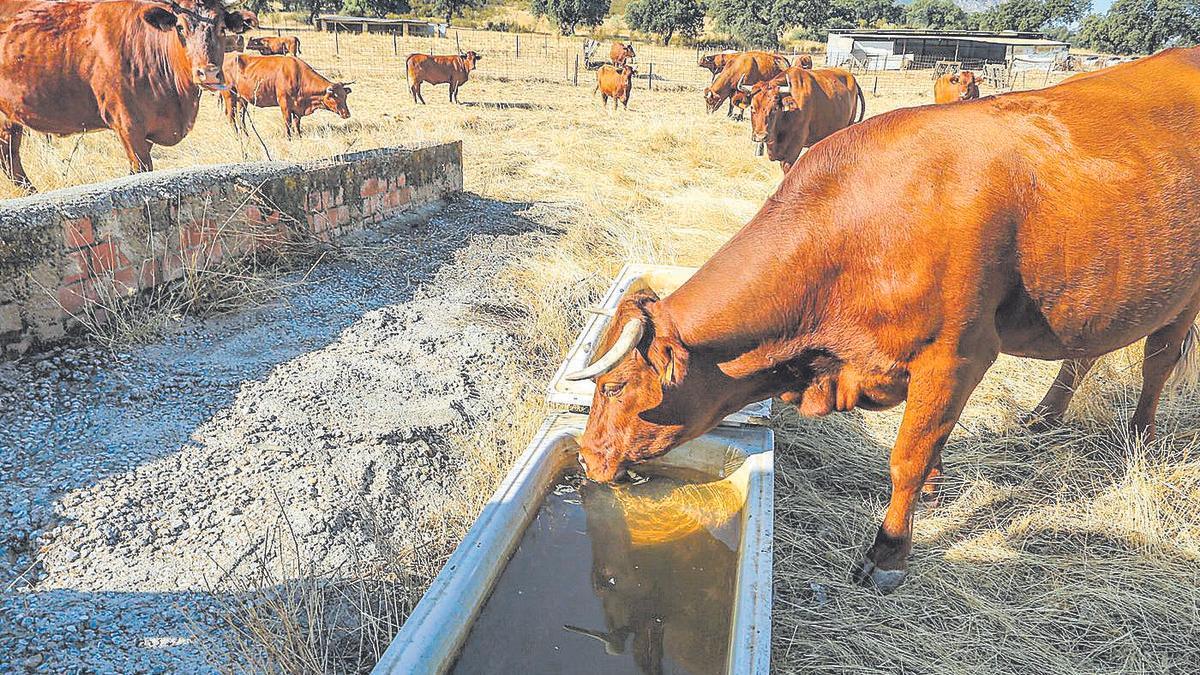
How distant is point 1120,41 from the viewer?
61438 millimetres

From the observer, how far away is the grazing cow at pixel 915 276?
96.5 inches

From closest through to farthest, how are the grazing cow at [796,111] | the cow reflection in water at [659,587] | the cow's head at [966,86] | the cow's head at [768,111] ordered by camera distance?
the cow reflection in water at [659,587], the cow's head at [768,111], the grazing cow at [796,111], the cow's head at [966,86]

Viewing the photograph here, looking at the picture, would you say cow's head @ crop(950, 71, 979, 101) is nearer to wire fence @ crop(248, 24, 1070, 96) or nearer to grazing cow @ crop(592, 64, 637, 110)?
grazing cow @ crop(592, 64, 637, 110)

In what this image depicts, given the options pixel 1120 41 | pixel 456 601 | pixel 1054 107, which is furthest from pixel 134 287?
pixel 1120 41

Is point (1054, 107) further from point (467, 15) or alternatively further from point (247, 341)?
point (467, 15)

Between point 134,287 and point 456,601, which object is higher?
point 134,287

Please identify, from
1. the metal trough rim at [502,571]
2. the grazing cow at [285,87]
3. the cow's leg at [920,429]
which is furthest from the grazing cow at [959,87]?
the metal trough rim at [502,571]

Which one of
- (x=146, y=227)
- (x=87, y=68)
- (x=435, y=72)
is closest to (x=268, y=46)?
(x=435, y=72)

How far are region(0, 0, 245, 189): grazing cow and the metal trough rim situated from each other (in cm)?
487

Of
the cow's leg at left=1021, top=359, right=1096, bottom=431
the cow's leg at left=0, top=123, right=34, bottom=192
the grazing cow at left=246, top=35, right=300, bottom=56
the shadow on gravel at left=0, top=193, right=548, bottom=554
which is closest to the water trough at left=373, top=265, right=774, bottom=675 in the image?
the shadow on gravel at left=0, top=193, right=548, bottom=554

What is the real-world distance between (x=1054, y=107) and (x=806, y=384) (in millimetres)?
1435

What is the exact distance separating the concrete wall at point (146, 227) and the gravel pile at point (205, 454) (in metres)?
0.30

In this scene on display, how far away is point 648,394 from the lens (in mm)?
2594

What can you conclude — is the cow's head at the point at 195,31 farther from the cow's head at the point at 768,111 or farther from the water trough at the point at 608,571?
the cow's head at the point at 768,111
